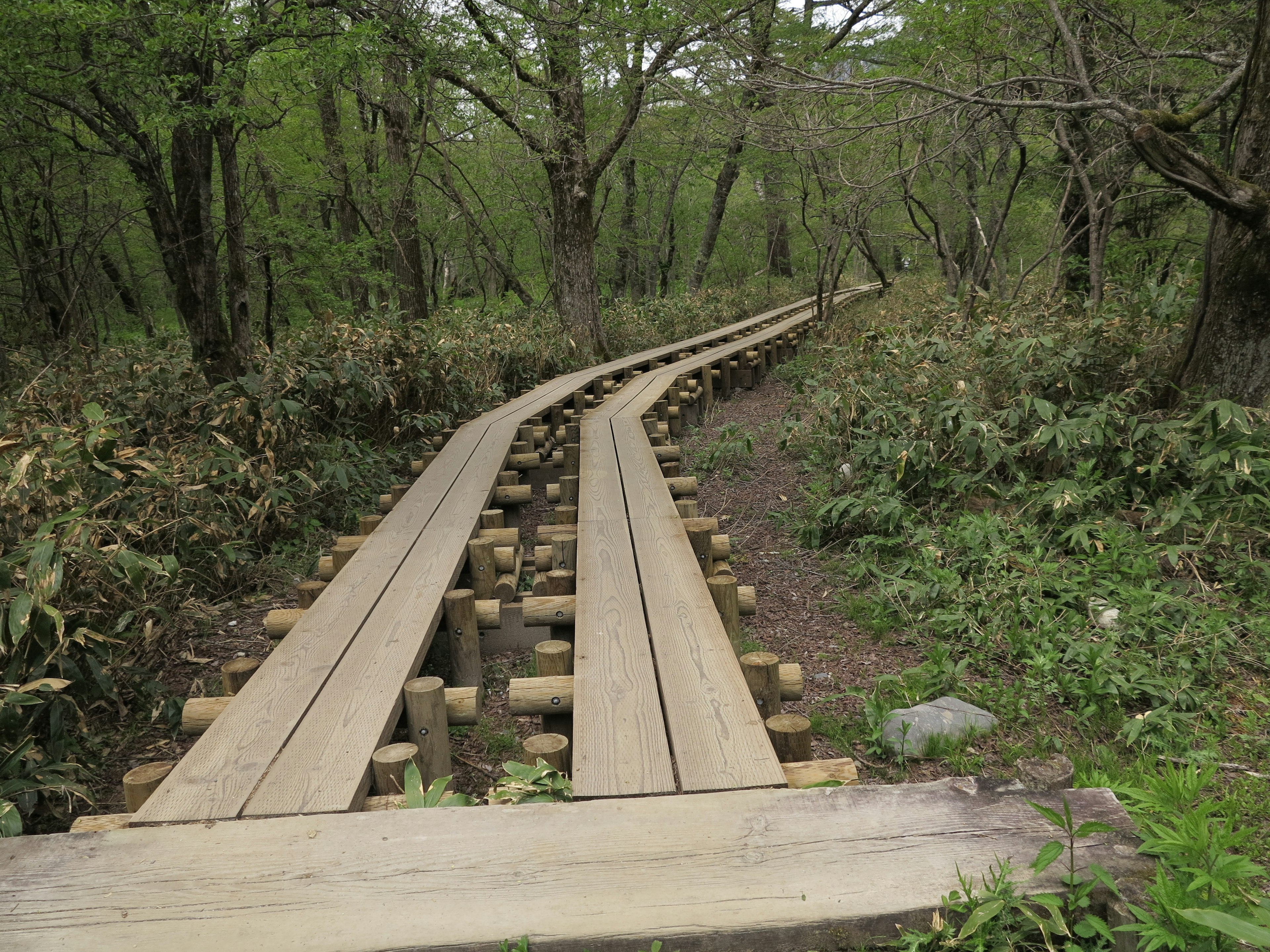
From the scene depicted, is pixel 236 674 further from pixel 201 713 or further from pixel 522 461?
pixel 522 461

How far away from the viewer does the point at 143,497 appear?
4.27 metres

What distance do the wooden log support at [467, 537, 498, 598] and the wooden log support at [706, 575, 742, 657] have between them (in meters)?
1.24

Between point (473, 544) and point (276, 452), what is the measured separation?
2.46 meters

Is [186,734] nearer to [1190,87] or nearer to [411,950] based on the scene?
[411,950]

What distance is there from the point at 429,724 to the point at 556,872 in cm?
101

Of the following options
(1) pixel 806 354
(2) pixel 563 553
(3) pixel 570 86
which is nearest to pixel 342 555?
(2) pixel 563 553

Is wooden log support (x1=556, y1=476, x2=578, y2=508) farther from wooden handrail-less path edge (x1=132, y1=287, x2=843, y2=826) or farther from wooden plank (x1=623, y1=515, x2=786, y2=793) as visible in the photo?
wooden plank (x1=623, y1=515, x2=786, y2=793)

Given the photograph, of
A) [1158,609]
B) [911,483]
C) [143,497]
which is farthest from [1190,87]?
[143,497]

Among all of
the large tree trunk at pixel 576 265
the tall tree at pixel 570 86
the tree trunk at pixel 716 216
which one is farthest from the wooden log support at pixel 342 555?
the tree trunk at pixel 716 216

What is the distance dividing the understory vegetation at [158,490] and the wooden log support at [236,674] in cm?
53

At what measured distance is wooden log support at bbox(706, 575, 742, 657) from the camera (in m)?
3.50

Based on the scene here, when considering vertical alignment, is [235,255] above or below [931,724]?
above

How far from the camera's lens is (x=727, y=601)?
3.51m

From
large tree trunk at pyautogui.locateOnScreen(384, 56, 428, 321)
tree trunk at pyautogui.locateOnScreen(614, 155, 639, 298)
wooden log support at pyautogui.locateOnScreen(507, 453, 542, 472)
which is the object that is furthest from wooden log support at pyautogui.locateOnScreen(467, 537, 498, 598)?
tree trunk at pyautogui.locateOnScreen(614, 155, 639, 298)
